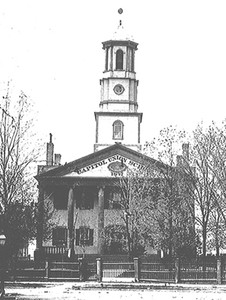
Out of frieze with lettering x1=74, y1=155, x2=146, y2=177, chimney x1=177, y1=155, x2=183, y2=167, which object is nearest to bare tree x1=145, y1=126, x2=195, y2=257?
chimney x1=177, y1=155, x2=183, y2=167

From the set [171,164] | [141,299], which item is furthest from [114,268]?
[141,299]

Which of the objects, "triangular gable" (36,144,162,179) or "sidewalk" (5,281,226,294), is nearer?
"sidewalk" (5,281,226,294)

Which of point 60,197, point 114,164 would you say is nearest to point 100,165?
point 114,164

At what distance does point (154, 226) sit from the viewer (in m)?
34.3

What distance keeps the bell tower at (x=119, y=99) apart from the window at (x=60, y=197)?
7.31 meters

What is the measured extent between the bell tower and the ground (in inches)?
1140

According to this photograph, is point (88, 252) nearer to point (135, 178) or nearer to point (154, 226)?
point (135, 178)

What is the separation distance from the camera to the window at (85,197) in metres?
50.7

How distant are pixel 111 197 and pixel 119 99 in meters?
10.8

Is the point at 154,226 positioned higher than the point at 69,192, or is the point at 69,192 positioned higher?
the point at 69,192

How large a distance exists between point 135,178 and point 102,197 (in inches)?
393

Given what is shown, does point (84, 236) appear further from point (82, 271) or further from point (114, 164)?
point (82, 271)

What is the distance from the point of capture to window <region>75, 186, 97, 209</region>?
50.7 metres

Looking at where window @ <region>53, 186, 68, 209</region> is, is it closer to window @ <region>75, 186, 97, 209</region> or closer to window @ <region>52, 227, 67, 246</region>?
window @ <region>75, 186, 97, 209</region>
